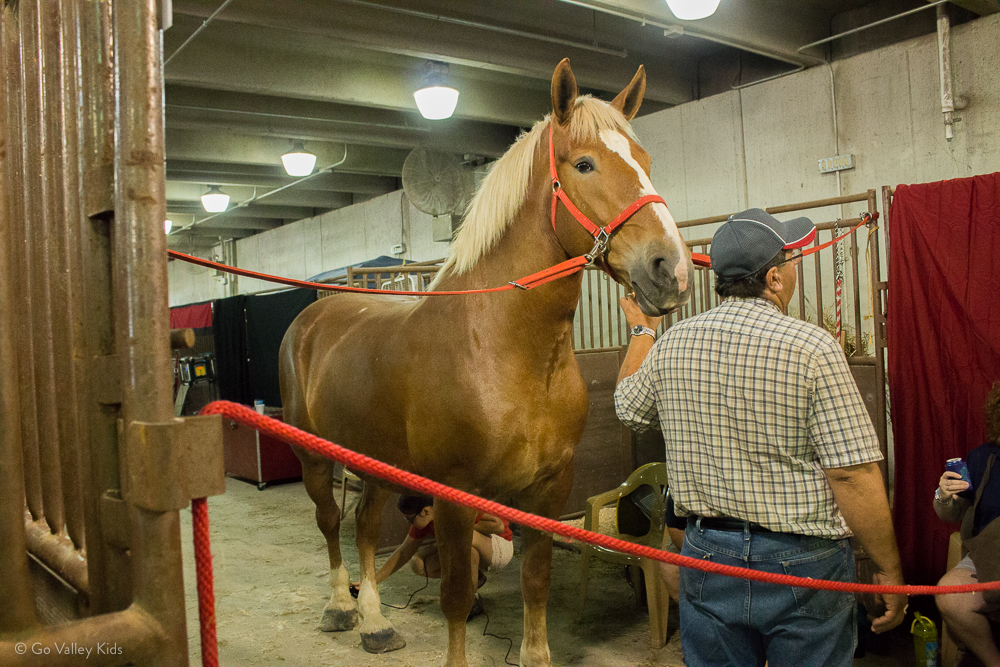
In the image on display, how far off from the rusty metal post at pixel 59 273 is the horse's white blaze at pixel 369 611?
2389 millimetres

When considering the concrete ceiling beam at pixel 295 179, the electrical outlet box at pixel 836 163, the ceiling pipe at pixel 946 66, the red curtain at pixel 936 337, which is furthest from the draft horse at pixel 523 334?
the concrete ceiling beam at pixel 295 179

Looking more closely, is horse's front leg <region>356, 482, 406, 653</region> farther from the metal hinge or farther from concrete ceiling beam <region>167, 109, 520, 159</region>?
concrete ceiling beam <region>167, 109, 520, 159</region>

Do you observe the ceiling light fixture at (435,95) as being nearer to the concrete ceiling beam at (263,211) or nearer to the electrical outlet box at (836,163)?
the electrical outlet box at (836,163)

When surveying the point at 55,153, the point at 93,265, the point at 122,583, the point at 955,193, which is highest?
the point at 955,193

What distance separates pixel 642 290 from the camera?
1.97m

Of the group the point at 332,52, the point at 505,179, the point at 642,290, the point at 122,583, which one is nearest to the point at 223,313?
the point at 332,52

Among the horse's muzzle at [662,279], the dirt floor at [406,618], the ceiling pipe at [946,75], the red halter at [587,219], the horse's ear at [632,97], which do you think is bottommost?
the dirt floor at [406,618]

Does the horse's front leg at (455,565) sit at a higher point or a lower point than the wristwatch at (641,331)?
lower

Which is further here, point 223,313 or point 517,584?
point 223,313

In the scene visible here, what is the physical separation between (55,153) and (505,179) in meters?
1.54

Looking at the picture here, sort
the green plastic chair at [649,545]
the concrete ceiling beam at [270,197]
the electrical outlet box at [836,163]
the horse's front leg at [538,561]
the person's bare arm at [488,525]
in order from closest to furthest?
the horse's front leg at [538,561] < the green plastic chair at [649,545] < the person's bare arm at [488,525] < the electrical outlet box at [836,163] < the concrete ceiling beam at [270,197]

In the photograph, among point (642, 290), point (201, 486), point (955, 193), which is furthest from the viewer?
point (955, 193)

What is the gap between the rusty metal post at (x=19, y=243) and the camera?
1104 mm

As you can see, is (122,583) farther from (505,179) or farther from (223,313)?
(223,313)
